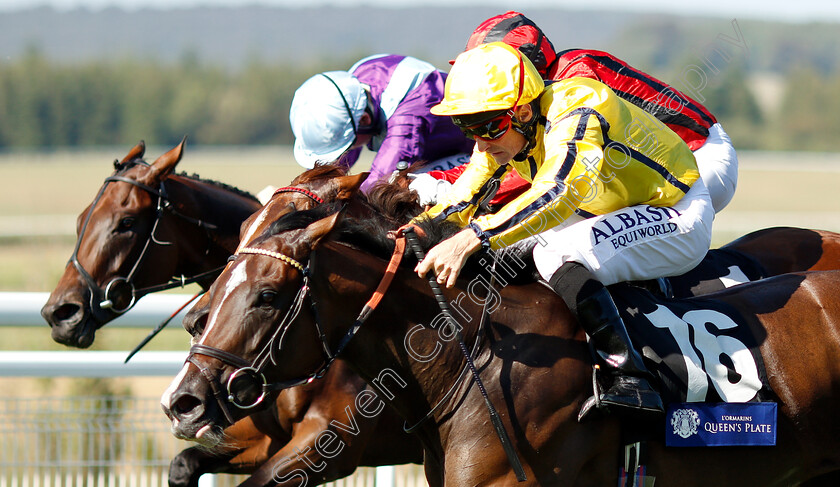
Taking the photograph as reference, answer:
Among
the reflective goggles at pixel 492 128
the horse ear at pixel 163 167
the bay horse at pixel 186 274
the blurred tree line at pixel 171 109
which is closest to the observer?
the reflective goggles at pixel 492 128

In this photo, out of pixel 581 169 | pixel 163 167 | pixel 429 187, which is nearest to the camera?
pixel 581 169

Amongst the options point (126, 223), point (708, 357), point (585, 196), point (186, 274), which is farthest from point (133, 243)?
point (708, 357)

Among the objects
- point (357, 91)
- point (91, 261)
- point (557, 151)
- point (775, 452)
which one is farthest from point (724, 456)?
point (91, 261)

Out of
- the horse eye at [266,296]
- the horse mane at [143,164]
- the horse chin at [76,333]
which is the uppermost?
the horse eye at [266,296]

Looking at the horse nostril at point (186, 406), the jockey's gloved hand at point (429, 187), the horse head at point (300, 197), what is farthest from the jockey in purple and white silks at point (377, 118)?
the horse nostril at point (186, 406)

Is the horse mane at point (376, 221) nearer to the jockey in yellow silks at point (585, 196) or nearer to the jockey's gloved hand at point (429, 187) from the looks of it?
the jockey in yellow silks at point (585, 196)

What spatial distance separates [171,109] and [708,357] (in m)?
67.0

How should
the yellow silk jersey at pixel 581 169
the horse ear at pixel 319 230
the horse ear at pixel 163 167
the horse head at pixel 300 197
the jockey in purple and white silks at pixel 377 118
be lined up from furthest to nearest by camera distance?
the jockey in purple and white silks at pixel 377 118 → the horse ear at pixel 163 167 → the horse head at pixel 300 197 → the yellow silk jersey at pixel 581 169 → the horse ear at pixel 319 230

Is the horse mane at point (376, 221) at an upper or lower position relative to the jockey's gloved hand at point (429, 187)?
upper

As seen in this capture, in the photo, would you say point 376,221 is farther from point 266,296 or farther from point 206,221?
point 206,221

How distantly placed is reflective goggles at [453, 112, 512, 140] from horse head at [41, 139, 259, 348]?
171 centimetres

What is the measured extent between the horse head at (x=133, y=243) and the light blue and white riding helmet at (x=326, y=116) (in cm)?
43

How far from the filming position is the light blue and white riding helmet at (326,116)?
13.8 ft

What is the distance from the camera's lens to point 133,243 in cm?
403
